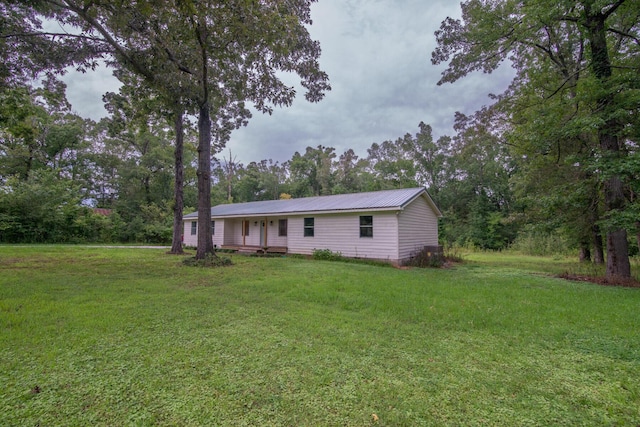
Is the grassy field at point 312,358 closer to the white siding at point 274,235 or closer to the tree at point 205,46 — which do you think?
the tree at point 205,46

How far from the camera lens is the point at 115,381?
2.49 metres

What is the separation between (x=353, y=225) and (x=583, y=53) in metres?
10.1

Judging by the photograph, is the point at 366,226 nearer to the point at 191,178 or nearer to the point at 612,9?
the point at 612,9

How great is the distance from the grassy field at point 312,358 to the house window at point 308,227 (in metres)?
8.58

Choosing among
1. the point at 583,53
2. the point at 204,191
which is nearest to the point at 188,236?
the point at 204,191

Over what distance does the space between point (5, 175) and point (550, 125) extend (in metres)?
36.8

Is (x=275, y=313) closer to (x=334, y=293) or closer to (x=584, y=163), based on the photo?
(x=334, y=293)

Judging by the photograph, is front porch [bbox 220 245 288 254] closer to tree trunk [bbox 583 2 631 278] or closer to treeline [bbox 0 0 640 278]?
treeline [bbox 0 0 640 278]

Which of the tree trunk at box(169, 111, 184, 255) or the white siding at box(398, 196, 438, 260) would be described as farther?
the tree trunk at box(169, 111, 184, 255)

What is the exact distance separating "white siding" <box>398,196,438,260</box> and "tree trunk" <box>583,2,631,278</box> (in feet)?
20.1

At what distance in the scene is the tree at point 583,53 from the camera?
7.66 m

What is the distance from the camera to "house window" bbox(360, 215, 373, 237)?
12.5 metres

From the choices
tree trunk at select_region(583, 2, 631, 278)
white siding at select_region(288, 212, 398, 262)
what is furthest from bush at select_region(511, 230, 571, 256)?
white siding at select_region(288, 212, 398, 262)

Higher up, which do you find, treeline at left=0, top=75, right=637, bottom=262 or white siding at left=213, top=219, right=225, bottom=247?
treeline at left=0, top=75, right=637, bottom=262
